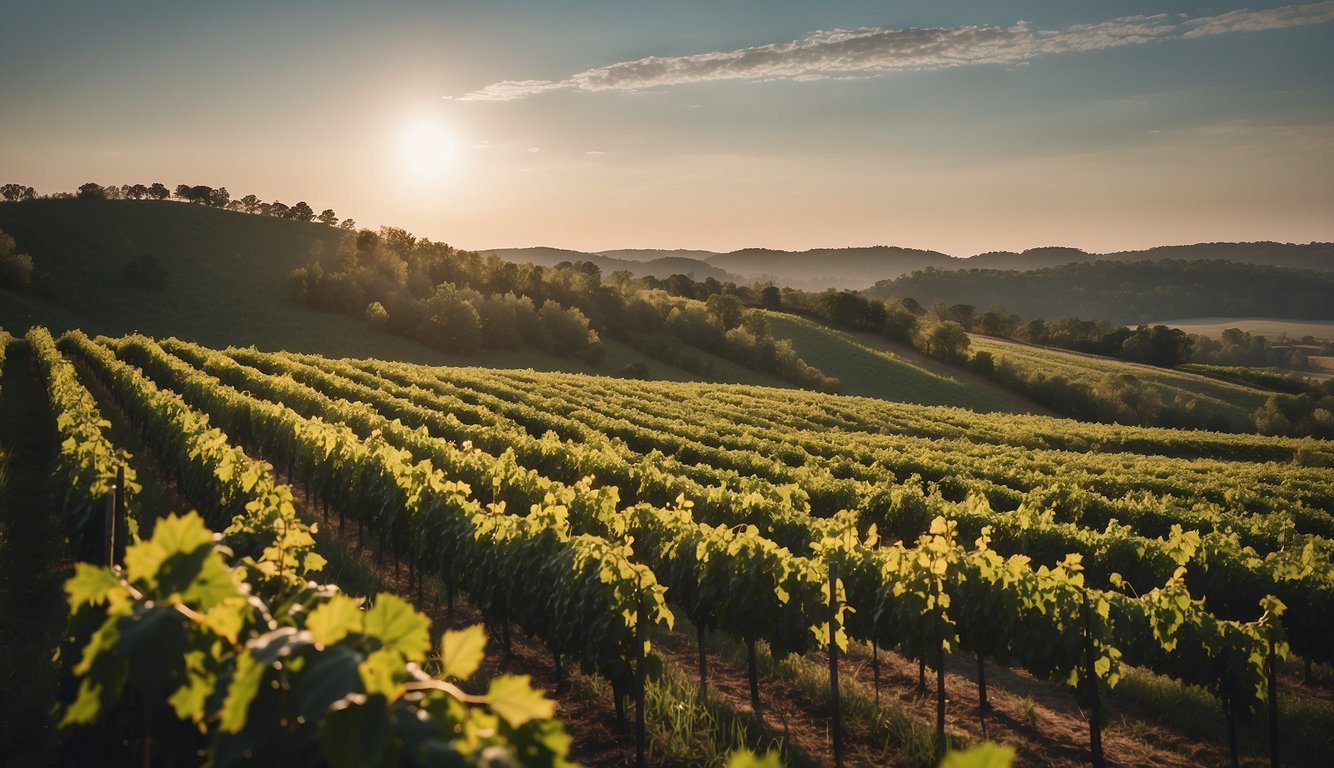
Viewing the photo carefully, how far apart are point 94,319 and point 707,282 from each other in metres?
83.6

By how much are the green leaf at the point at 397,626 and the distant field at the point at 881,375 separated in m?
73.5

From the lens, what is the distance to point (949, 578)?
419 inches

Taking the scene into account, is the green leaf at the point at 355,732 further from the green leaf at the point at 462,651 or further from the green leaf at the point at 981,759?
the green leaf at the point at 981,759

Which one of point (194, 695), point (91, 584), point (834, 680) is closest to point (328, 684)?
point (194, 695)

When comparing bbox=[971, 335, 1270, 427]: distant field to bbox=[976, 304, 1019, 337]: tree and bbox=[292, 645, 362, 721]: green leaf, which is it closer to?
bbox=[976, 304, 1019, 337]: tree

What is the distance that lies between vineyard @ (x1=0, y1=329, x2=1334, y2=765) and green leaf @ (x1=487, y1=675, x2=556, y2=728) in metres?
0.01

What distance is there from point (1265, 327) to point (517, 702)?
219073mm

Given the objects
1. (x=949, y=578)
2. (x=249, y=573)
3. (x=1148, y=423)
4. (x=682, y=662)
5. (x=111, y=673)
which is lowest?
(x=1148, y=423)

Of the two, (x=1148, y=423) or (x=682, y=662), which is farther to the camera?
(x=1148, y=423)

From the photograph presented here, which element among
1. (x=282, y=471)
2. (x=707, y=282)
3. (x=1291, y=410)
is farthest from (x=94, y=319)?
(x=1291, y=410)

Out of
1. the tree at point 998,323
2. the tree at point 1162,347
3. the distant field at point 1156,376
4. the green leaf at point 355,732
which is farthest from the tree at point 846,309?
the green leaf at point 355,732

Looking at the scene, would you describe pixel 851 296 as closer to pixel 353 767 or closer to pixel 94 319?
pixel 94 319

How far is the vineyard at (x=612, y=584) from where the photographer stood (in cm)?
322

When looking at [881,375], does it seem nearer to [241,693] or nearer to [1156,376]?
[1156,376]
